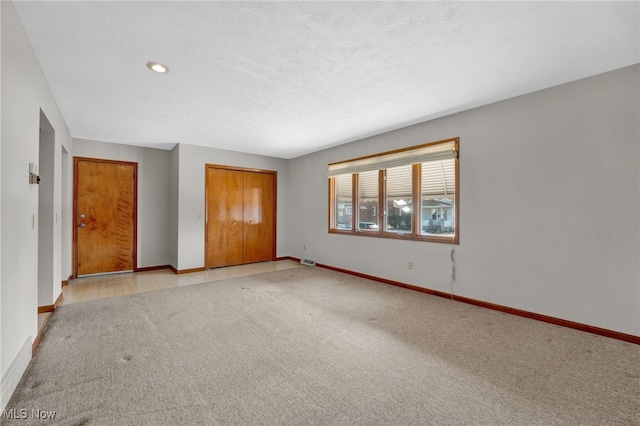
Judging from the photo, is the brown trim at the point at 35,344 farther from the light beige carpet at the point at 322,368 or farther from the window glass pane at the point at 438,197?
the window glass pane at the point at 438,197

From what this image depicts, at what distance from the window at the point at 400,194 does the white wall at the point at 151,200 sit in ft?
10.9

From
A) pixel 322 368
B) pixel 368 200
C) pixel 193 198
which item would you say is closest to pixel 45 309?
pixel 193 198

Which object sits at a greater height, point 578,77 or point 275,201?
point 578,77

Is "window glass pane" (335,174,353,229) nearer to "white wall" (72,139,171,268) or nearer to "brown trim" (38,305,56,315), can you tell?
"white wall" (72,139,171,268)

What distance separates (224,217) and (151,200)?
1396 millimetres

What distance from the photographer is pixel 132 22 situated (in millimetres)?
1966

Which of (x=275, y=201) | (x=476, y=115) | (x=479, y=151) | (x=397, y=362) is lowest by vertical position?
(x=397, y=362)

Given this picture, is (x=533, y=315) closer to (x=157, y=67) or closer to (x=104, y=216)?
(x=157, y=67)

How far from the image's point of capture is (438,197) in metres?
4.04

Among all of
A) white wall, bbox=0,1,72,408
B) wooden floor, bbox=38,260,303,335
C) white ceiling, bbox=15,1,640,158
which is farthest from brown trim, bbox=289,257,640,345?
white wall, bbox=0,1,72,408

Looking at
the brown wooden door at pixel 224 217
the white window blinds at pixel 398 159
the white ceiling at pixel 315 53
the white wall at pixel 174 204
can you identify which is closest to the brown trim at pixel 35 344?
the white ceiling at pixel 315 53

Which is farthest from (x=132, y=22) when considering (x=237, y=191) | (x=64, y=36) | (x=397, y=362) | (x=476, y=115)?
→ (x=237, y=191)

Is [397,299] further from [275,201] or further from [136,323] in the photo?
[275,201]

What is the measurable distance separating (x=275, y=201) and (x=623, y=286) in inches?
223
